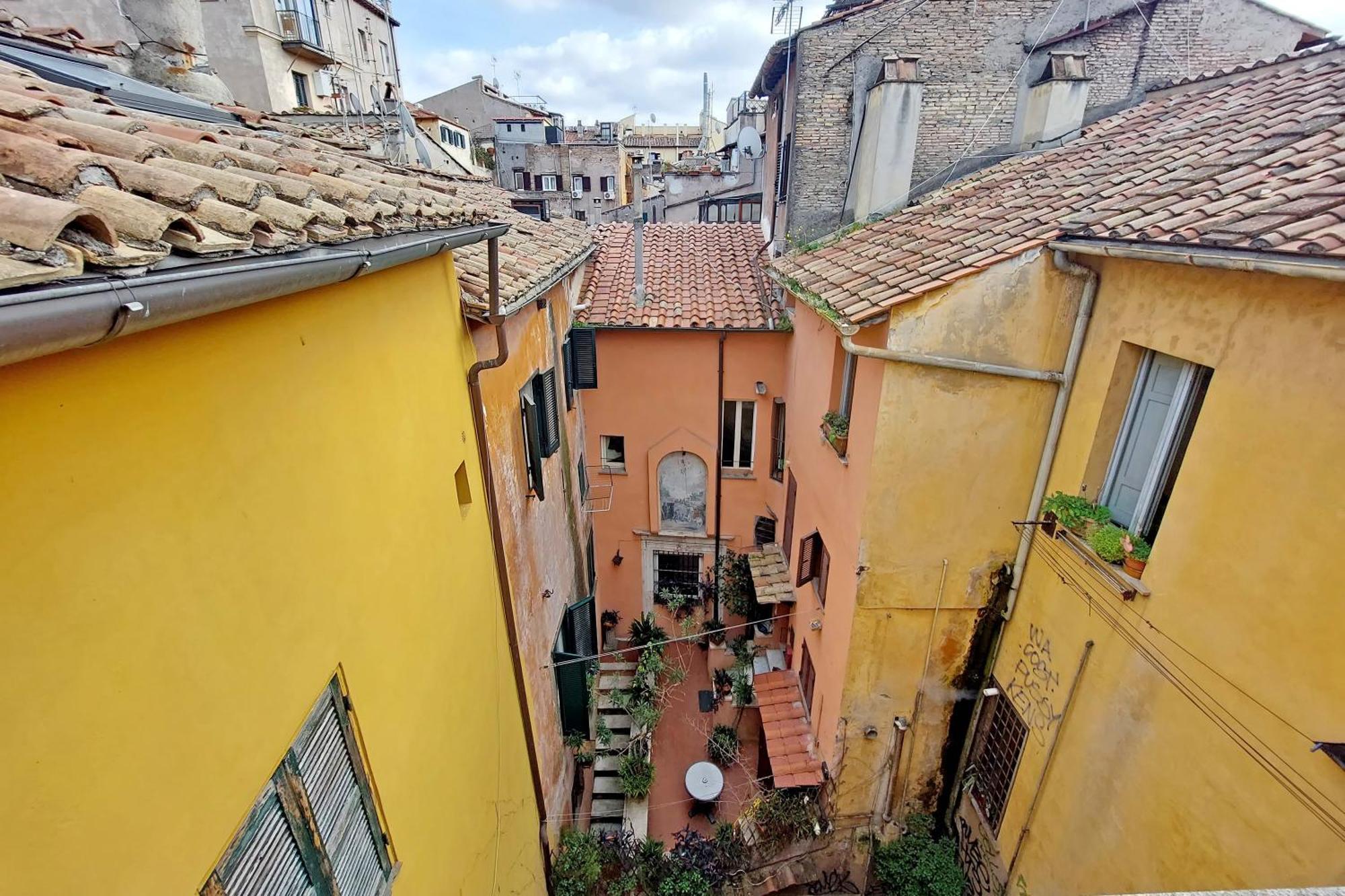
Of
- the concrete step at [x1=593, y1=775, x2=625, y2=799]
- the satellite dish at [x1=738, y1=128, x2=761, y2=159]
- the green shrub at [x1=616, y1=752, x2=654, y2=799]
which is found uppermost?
the satellite dish at [x1=738, y1=128, x2=761, y2=159]

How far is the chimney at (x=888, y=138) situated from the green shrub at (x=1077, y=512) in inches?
258

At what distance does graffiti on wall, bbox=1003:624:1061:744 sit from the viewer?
6.88m

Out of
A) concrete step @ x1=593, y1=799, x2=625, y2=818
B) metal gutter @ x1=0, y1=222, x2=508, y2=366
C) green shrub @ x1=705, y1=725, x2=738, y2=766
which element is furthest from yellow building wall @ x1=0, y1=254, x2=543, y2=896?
green shrub @ x1=705, y1=725, x2=738, y2=766

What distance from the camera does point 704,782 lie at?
12062mm

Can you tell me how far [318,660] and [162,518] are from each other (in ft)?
4.39

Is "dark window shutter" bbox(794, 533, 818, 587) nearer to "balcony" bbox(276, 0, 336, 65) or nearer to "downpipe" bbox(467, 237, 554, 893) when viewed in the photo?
"downpipe" bbox(467, 237, 554, 893)

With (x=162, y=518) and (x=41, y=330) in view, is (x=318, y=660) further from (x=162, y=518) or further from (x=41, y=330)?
(x=41, y=330)

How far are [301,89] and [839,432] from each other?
26.6 meters

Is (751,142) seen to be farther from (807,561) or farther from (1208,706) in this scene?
(1208,706)

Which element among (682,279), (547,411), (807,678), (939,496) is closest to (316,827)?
(547,411)

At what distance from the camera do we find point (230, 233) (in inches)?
86.4

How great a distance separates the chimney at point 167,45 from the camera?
6180 millimetres

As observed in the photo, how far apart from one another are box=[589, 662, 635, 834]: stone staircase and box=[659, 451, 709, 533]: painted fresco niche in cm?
348

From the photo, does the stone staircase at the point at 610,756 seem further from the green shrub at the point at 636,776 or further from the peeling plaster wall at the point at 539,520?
the peeling plaster wall at the point at 539,520
